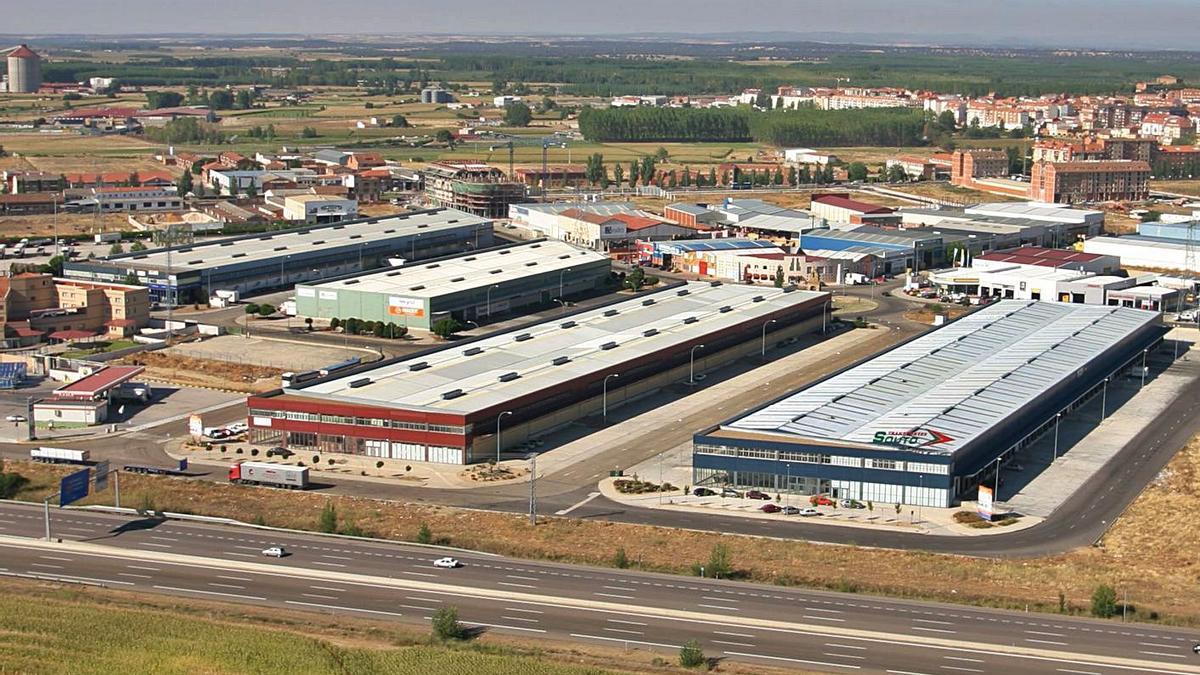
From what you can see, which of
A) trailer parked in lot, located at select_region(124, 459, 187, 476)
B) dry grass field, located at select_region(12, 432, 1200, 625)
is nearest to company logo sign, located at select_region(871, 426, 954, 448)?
dry grass field, located at select_region(12, 432, 1200, 625)

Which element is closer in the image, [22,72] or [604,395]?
[604,395]

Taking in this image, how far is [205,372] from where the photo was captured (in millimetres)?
53906

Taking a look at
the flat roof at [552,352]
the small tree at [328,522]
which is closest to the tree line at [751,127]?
the flat roof at [552,352]

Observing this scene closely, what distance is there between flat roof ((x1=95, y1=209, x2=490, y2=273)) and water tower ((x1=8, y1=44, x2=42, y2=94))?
11734cm

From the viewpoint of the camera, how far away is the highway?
29.0 meters

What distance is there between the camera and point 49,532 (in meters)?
36.0

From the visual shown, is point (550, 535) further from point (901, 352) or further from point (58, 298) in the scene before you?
point (58, 298)

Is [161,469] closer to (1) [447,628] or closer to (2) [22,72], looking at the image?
(1) [447,628]

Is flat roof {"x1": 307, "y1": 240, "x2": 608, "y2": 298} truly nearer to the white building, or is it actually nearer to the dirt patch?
the dirt patch

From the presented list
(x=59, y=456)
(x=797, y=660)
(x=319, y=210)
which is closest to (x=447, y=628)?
(x=797, y=660)

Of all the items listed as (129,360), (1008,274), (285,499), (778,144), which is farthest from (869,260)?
A: (778,144)

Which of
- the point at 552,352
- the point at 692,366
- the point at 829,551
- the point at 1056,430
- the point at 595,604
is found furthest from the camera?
the point at 692,366

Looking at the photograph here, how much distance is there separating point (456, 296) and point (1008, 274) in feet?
85.3

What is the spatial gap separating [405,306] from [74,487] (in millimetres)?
24486
